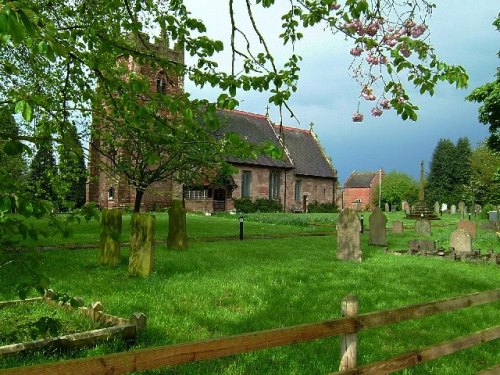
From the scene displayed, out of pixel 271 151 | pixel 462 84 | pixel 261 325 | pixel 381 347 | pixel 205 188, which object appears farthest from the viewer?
pixel 205 188

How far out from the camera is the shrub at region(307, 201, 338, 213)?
61281mm

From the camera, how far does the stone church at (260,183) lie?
46875 mm

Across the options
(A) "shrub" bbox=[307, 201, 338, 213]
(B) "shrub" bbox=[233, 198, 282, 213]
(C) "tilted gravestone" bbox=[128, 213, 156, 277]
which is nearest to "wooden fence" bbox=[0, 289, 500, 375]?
(C) "tilted gravestone" bbox=[128, 213, 156, 277]

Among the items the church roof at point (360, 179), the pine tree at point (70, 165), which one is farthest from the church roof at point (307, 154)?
the pine tree at point (70, 165)

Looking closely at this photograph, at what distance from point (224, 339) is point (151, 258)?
7937mm

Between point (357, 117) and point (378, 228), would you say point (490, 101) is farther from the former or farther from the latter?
point (357, 117)

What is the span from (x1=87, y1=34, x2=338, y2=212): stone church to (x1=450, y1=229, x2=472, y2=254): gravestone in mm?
26888

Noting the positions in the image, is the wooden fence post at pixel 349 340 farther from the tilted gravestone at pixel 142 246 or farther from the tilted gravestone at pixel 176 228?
the tilted gravestone at pixel 176 228

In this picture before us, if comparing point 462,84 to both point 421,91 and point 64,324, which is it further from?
point 64,324

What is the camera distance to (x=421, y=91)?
5105mm

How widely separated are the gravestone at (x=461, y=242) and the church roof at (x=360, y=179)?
75.9 meters

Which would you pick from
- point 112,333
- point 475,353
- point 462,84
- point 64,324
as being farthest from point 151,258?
point 462,84

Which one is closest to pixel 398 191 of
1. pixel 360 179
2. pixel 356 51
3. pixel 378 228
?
pixel 360 179

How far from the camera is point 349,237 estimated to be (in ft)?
44.8
